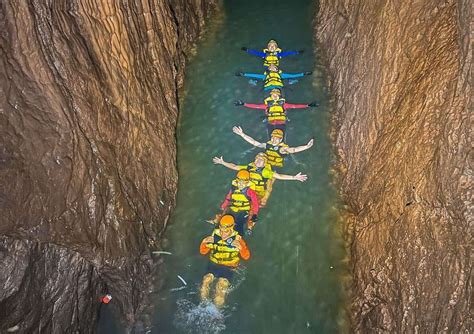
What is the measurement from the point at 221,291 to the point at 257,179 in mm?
2081

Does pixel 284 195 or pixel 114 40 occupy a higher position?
pixel 114 40

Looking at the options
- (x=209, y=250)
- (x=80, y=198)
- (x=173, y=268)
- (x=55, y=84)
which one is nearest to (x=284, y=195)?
(x=209, y=250)

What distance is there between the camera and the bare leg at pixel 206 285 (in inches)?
260

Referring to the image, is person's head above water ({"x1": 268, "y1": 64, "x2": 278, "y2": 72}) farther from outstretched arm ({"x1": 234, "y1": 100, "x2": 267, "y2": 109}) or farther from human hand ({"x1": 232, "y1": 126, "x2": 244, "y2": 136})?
human hand ({"x1": 232, "y1": 126, "x2": 244, "y2": 136})

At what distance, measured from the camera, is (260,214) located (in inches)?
296

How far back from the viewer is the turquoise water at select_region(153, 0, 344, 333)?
641 cm

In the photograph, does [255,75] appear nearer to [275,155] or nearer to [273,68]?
[273,68]

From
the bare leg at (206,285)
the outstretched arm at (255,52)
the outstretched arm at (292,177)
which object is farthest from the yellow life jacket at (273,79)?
the bare leg at (206,285)

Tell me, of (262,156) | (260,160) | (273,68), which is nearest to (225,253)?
(260,160)

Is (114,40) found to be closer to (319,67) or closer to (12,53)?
(12,53)

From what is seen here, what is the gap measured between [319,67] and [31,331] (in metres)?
7.73

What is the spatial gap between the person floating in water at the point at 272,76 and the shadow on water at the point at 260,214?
183 millimetres

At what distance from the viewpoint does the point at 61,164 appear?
5055mm

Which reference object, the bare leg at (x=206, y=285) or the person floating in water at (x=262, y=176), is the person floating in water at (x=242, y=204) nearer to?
the person floating in water at (x=262, y=176)
